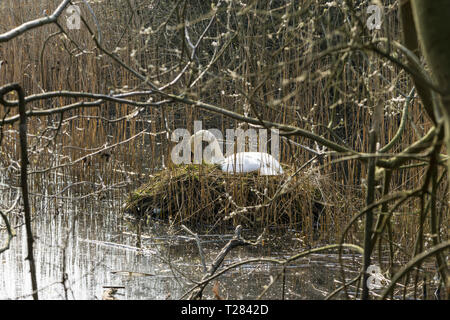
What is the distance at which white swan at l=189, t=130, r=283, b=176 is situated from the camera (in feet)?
14.9

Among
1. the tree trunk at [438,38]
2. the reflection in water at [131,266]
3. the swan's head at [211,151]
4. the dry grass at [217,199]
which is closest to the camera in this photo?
the tree trunk at [438,38]

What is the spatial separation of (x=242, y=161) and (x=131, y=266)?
4.22ft

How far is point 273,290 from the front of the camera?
3295 millimetres

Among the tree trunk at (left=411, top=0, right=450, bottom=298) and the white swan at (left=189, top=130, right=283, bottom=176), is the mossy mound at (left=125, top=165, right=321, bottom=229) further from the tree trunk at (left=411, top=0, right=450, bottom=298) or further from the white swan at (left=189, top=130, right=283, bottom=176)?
the tree trunk at (left=411, top=0, right=450, bottom=298)

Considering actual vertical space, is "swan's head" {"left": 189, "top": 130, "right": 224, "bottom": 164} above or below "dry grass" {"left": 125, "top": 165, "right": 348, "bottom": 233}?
above

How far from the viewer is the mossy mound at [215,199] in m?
4.55

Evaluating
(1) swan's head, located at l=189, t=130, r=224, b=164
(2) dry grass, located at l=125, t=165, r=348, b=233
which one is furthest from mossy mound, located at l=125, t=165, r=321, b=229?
(1) swan's head, located at l=189, t=130, r=224, b=164

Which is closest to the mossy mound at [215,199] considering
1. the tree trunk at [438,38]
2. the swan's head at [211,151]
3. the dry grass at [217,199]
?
the dry grass at [217,199]

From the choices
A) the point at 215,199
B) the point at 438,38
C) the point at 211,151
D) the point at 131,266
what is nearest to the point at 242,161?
the point at 215,199

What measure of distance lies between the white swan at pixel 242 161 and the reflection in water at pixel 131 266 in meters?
0.54

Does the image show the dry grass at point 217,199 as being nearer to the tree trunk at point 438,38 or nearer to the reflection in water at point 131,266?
the reflection in water at point 131,266

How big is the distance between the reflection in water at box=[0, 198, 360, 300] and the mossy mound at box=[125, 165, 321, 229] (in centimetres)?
23
